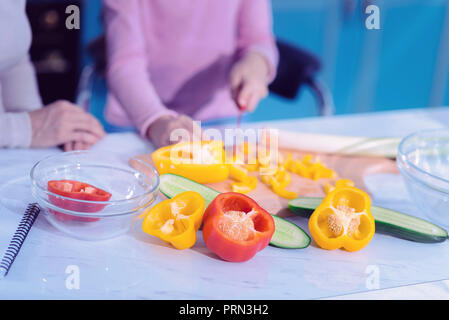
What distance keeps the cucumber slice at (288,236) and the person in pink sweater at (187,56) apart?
1.70ft

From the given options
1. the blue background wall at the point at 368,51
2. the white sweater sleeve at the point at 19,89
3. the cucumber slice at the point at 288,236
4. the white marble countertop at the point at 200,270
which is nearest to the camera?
the white marble countertop at the point at 200,270

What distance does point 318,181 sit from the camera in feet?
3.22

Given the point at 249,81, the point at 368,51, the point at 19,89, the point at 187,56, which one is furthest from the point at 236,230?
the point at 368,51

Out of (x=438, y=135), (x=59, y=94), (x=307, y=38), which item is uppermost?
(x=438, y=135)

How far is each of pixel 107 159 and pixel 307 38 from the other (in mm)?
2343

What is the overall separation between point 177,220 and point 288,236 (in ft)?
0.58

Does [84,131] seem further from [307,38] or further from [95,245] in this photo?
[307,38]

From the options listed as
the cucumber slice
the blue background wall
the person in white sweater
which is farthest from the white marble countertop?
the blue background wall

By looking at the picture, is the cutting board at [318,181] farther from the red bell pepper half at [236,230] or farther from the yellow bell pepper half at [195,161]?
the red bell pepper half at [236,230]

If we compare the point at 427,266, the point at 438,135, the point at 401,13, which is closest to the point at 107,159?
the point at 427,266

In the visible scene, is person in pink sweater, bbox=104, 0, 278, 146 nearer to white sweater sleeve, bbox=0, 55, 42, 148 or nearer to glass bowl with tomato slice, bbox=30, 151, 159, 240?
white sweater sleeve, bbox=0, 55, 42, 148

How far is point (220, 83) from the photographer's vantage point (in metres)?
1.61

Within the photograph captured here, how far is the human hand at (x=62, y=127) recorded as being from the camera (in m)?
1.07

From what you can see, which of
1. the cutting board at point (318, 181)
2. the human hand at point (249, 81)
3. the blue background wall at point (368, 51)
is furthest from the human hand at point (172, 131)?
the blue background wall at point (368, 51)
